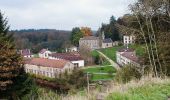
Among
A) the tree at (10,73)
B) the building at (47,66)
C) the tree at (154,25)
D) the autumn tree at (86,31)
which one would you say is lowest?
the building at (47,66)

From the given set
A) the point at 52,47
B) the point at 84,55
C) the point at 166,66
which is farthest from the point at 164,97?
the point at 52,47

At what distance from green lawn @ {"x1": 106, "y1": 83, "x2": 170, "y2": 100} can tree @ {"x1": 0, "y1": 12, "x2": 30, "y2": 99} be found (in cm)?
1357

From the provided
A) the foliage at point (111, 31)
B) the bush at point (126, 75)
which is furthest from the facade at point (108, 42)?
the bush at point (126, 75)

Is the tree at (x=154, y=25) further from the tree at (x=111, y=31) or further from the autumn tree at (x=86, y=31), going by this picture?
the autumn tree at (x=86, y=31)

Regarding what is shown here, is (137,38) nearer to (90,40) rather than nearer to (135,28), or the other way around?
(135,28)

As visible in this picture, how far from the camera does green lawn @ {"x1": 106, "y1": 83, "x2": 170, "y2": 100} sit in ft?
24.4

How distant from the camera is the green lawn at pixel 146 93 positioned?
7445mm

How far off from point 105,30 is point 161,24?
300 feet

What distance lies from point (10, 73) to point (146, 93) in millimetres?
15259

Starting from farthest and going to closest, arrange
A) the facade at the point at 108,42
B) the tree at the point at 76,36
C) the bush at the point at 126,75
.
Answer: the tree at the point at 76,36 < the facade at the point at 108,42 < the bush at the point at 126,75

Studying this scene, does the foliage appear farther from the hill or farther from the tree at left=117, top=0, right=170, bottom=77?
the tree at left=117, top=0, right=170, bottom=77

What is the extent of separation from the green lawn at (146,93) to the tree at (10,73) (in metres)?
13.6

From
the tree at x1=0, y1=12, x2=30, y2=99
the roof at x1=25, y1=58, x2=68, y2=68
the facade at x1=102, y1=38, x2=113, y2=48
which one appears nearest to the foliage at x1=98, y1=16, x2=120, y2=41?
the facade at x1=102, y1=38, x2=113, y2=48

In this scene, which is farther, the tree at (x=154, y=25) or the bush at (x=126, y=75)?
the tree at (x=154, y=25)
